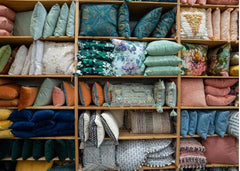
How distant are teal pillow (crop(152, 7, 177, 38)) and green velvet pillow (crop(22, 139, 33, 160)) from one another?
73.0 inches

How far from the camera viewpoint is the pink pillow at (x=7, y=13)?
1.49 meters

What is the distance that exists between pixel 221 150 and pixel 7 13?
2.88m


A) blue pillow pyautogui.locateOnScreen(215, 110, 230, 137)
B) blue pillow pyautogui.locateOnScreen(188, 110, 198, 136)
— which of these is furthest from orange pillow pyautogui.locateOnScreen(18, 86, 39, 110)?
blue pillow pyautogui.locateOnScreen(215, 110, 230, 137)

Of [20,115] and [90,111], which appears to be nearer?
[20,115]

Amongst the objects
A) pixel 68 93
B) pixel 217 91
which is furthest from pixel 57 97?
pixel 217 91

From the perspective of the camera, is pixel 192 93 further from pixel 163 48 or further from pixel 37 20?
pixel 37 20

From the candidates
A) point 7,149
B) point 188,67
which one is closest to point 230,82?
point 188,67

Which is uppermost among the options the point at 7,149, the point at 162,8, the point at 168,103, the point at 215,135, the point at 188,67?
the point at 162,8

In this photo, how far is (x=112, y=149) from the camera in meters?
1.60

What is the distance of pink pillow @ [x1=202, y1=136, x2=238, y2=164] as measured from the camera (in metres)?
1.64

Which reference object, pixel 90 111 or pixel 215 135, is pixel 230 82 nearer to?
pixel 215 135

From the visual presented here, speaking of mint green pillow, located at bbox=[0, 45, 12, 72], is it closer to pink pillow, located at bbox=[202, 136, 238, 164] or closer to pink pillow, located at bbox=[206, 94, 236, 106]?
→ pink pillow, located at bbox=[206, 94, 236, 106]

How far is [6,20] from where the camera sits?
1.51 meters

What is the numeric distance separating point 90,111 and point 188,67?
4.13 ft
